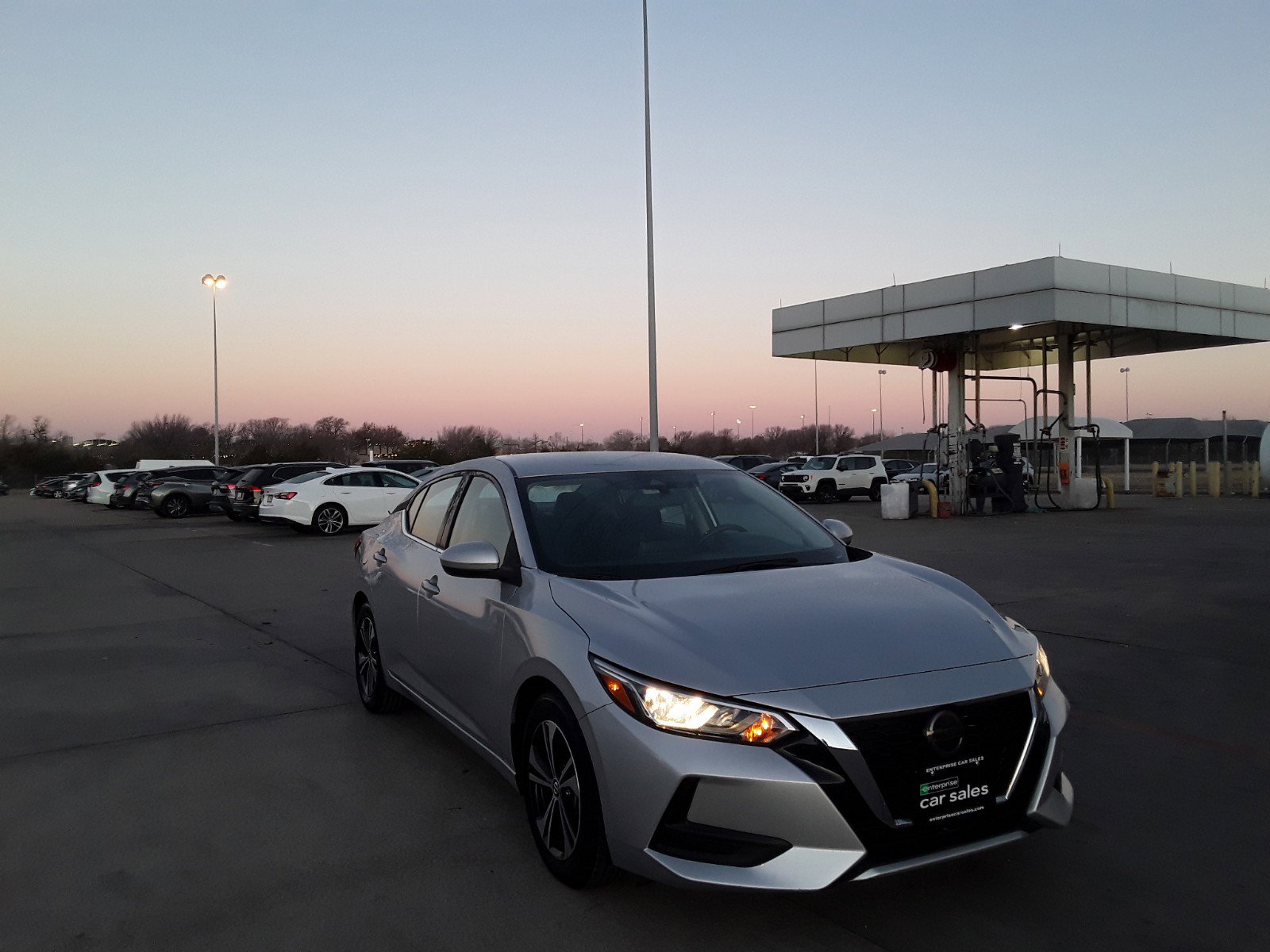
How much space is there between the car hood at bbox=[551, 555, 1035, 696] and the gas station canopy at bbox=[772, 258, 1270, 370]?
19.1m

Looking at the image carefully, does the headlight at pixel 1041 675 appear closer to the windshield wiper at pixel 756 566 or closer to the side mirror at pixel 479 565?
the windshield wiper at pixel 756 566

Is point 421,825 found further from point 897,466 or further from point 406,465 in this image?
point 897,466

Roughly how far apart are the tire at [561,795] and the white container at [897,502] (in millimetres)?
20892

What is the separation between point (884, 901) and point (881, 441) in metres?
108

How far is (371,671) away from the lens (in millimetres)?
5973

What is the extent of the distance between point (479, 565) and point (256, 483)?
22.6m

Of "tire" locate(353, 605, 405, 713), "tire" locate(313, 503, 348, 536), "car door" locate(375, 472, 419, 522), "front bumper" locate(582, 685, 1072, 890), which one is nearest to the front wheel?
"car door" locate(375, 472, 419, 522)

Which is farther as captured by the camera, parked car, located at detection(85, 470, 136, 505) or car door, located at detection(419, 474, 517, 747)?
parked car, located at detection(85, 470, 136, 505)

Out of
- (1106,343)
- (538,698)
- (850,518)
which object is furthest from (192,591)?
(1106,343)

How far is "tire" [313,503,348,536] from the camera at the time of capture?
2161 cm

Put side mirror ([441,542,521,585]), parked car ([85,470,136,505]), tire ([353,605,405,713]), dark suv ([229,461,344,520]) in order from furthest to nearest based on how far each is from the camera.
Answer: parked car ([85,470,136,505])
dark suv ([229,461,344,520])
tire ([353,605,405,713])
side mirror ([441,542,521,585])

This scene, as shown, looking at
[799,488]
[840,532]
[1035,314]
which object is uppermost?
[1035,314]

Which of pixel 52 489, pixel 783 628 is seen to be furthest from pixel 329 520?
pixel 52 489

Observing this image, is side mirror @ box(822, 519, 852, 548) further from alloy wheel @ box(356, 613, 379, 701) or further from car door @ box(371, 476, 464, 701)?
alloy wheel @ box(356, 613, 379, 701)
